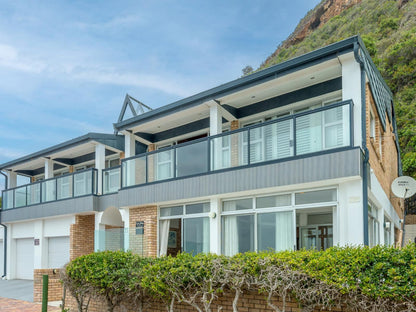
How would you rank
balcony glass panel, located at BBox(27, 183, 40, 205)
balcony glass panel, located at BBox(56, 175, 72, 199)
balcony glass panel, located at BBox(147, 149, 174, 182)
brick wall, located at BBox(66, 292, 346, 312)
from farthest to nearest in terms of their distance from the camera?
balcony glass panel, located at BBox(27, 183, 40, 205), balcony glass panel, located at BBox(56, 175, 72, 199), balcony glass panel, located at BBox(147, 149, 174, 182), brick wall, located at BBox(66, 292, 346, 312)

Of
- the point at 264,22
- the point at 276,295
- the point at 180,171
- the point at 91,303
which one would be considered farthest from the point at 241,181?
the point at 264,22

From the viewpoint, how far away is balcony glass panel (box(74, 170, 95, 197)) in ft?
59.5

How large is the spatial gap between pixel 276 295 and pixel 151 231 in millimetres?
5996

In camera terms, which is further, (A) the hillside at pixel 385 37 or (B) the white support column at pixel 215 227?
(A) the hillside at pixel 385 37

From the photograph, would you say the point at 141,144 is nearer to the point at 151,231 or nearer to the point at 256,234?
the point at 151,231

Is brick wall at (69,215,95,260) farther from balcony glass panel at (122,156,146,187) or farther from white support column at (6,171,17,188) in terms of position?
white support column at (6,171,17,188)

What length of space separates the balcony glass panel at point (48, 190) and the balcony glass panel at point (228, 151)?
33.1 feet

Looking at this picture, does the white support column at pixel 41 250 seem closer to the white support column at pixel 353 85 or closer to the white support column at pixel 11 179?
the white support column at pixel 11 179

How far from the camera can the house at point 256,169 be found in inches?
400

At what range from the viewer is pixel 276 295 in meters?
9.30

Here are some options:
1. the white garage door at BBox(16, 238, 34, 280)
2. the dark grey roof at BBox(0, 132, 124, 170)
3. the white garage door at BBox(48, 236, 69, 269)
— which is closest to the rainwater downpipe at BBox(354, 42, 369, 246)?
the dark grey roof at BBox(0, 132, 124, 170)

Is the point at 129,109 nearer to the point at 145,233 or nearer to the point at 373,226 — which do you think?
the point at 145,233

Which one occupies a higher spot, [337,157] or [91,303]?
[337,157]

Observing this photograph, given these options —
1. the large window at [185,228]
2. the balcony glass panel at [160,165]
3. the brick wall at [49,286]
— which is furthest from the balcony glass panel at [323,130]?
the brick wall at [49,286]
